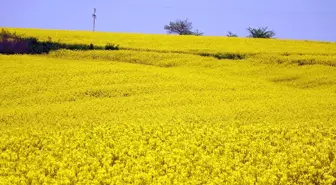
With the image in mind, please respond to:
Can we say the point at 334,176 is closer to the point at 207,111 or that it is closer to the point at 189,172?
the point at 189,172

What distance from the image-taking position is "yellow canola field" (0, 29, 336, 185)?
1000cm

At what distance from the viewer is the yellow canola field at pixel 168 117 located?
32.8 ft

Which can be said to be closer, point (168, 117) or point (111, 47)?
point (168, 117)

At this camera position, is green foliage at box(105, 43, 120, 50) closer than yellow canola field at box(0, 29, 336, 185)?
No

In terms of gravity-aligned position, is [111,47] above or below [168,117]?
above

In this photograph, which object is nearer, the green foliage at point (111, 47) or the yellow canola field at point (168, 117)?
the yellow canola field at point (168, 117)

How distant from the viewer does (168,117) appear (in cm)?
1534

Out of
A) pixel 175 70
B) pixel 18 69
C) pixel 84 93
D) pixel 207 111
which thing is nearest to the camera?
pixel 207 111

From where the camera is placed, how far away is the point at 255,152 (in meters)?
11.4

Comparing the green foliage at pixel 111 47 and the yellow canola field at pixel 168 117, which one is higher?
the green foliage at pixel 111 47

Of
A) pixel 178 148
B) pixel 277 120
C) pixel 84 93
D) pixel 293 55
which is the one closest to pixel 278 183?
pixel 178 148

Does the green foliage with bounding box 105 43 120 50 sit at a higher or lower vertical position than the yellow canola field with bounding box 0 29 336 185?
higher

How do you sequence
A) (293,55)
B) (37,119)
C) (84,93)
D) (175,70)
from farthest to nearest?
(293,55) < (175,70) < (84,93) < (37,119)

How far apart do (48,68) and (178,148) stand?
1264 centimetres
